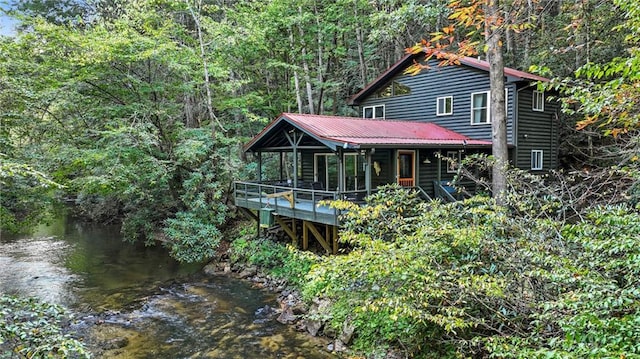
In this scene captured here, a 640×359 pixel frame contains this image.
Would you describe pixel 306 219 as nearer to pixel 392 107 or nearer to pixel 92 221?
pixel 392 107

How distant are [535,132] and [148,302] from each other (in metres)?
14.5

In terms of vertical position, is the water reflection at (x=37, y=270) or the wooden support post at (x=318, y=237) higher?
the wooden support post at (x=318, y=237)

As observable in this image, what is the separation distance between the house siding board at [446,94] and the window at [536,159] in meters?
1.60

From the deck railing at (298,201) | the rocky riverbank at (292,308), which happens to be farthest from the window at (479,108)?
the rocky riverbank at (292,308)

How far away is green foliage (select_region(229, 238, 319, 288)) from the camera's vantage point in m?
11.2

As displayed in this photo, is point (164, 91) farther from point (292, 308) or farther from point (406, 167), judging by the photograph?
point (292, 308)

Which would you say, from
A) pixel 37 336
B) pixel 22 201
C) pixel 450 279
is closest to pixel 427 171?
pixel 450 279

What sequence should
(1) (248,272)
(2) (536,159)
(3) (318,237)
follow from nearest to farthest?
(3) (318,237)
(1) (248,272)
(2) (536,159)

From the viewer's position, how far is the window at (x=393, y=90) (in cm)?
1666

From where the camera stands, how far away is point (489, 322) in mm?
5520

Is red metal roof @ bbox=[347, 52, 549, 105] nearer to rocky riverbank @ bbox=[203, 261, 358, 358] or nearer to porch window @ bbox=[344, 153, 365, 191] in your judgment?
porch window @ bbox=[344, 153, 365, 191]

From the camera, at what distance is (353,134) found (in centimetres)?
1161

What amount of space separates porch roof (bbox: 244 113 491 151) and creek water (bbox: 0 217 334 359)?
471 cm

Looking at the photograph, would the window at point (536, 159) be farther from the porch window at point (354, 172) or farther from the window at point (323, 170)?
the window at point (323, 170)
